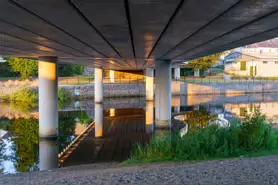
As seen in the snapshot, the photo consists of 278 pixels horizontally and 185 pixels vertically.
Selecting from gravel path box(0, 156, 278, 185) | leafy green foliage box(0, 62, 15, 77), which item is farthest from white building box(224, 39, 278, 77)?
gravel path box(0, 156, 278, 185)

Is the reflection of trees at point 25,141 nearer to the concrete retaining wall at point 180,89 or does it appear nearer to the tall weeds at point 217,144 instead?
the tall weeds at point 217,144

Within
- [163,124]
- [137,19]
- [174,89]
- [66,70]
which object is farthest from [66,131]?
[66,70]

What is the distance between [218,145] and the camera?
9914mm

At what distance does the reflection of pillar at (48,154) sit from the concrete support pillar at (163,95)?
23.3 ft

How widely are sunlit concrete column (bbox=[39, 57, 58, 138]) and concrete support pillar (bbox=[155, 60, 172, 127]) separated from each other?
6.58 meters

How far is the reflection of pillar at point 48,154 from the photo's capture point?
11.6 m

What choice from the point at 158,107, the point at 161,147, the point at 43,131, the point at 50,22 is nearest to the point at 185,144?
the point at 161,147

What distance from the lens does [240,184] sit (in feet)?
19.2

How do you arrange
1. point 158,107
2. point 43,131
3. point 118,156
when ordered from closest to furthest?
point 118,156
point 43,131
point 158,107

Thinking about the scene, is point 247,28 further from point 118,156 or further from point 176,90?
point 176,90

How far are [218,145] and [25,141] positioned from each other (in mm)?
9882

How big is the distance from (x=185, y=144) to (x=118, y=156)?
12.5 ft

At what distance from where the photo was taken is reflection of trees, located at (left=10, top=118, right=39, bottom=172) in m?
11.9

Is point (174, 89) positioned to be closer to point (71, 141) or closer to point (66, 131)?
point (66, 131)
